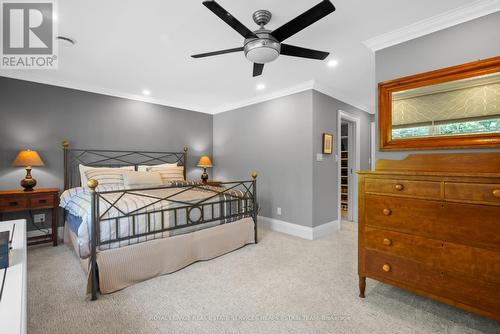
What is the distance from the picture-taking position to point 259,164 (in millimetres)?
4422

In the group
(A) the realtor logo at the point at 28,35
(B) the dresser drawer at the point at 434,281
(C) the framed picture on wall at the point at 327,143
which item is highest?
(A) the realtor logo at the point at 28,35

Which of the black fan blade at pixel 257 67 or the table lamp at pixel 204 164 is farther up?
the black fan blade at pixel 257 67

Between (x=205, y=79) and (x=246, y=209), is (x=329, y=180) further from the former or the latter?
(x=205, y=79)

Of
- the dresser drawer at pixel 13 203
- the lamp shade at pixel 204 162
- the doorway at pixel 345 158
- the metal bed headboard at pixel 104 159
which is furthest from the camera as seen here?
the lamp shade at pixel 204 162

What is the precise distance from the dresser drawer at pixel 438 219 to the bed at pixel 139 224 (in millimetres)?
1731

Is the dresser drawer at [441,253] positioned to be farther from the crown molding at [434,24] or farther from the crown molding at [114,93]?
the crown molding at [114,93]

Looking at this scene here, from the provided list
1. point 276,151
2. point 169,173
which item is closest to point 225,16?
point 276,151

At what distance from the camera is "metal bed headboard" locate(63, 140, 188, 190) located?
365 centimetres

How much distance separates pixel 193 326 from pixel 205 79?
10.3ft

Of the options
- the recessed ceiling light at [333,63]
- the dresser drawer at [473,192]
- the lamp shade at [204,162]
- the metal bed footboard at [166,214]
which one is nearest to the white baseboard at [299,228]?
the metal bed footboard at [166,214]

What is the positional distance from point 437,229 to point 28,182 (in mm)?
4590

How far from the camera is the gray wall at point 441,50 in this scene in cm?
183

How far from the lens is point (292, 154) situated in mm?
3885

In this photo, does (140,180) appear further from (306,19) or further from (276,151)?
(306,19)
